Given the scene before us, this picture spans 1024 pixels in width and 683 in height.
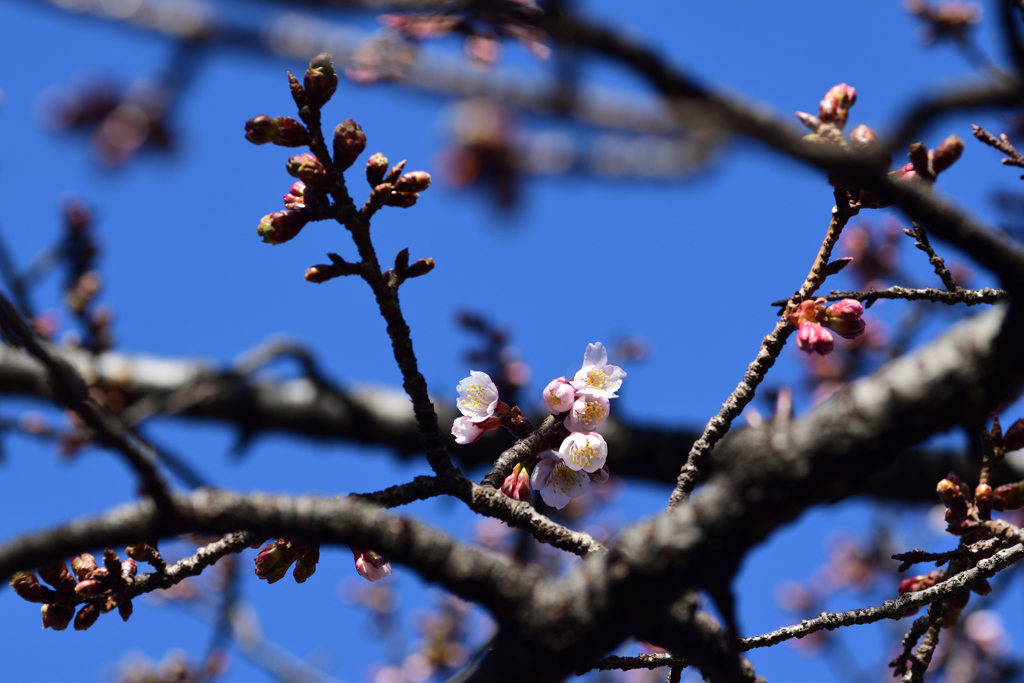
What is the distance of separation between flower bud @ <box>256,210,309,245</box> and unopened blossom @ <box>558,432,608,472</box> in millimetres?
712

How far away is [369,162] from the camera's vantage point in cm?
144

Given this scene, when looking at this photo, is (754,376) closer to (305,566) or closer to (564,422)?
(564,422)

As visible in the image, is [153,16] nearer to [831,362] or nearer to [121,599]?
[121,599]

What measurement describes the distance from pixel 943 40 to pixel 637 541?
3.99 m

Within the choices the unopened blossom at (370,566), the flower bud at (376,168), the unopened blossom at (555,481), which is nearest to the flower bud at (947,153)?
the unopened blossom at (555,481)

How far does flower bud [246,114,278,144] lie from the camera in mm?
1360

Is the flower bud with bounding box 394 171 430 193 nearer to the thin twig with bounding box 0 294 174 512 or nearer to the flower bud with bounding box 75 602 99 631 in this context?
the thin twig with bounding box 0 294 174 512

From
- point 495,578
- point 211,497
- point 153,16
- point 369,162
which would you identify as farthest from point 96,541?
point 153,16

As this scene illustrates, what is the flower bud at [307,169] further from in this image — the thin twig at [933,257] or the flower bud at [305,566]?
the thin twig at [933,257]

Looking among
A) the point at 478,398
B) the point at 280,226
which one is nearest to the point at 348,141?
the point at 280,226

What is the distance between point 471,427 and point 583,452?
1.05ft

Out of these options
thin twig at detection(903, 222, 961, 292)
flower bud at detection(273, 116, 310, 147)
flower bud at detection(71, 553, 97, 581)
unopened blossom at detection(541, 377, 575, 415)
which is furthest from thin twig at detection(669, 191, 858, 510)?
flower bud at detection(71, 553, 97, 581)

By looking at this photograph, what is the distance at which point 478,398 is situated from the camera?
1756mm

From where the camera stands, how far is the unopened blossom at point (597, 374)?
5.59 feet
